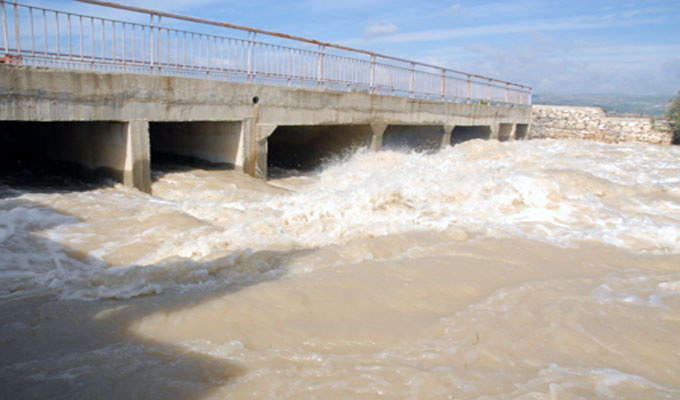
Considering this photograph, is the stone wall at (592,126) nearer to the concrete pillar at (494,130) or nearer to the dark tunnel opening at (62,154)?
the concrete pillar at (494,130)

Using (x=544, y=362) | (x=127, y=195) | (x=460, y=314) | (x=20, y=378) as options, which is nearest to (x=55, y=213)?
(x=127, y=195)

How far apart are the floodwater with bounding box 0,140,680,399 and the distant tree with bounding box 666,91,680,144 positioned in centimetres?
1841

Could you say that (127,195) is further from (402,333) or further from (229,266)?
(402,333)

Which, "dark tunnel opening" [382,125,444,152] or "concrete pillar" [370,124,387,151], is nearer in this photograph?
"concrete pillar" [370,124,387,151]

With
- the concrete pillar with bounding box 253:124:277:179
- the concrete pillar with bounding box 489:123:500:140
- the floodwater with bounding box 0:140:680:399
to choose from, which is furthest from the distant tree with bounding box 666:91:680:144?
the concrete pillar with bounding box 253:124:277:179

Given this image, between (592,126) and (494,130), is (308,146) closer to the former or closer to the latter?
(494,130)

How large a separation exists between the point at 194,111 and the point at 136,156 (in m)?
1.44

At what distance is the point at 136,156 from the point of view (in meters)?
8.51

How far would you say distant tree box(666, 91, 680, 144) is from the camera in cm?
2256

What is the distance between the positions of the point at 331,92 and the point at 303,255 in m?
7.69

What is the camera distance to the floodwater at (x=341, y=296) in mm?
2701

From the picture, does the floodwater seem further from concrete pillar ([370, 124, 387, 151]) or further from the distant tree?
the distant tree

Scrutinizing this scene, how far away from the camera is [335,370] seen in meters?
2.77

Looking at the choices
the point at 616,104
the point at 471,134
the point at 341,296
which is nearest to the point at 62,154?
the point at 341,296
